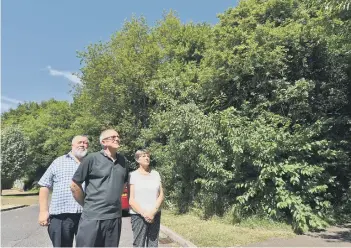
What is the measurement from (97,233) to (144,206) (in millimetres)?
1197

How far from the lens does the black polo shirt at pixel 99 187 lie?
4.21 metres

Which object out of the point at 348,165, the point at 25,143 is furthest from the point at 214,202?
the point at 25,143

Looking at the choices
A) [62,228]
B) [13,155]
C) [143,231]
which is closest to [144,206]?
[143,231]

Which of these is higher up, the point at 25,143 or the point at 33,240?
the point at 25,143

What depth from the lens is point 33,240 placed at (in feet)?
30.7

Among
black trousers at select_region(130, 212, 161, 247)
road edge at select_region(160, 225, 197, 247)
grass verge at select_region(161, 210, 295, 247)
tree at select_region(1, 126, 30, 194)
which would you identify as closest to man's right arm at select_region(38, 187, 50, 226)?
black trousers at select_region(130, 212, 161, 247)

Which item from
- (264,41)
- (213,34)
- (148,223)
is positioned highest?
(213,34)

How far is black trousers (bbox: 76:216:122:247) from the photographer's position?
13.6ft

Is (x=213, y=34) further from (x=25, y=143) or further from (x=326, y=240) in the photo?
(x=25, y=143)

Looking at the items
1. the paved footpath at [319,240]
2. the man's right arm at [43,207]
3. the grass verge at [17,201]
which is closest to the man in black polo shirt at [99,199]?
the man's right arm at [43,207]

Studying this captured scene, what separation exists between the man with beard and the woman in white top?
849 mm

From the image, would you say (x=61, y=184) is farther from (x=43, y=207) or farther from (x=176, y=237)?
(x=176, y=237)

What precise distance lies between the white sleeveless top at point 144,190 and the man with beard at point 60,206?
86 cm

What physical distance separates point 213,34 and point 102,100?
40.3 ft
